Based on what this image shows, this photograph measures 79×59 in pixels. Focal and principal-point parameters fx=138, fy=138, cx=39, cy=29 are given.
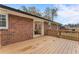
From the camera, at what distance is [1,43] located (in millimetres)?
7980

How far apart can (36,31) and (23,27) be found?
6133 millimetres

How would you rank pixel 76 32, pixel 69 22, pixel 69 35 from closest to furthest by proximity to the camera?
pixel 69 22 < pixel 76 32 < pixel 69 35

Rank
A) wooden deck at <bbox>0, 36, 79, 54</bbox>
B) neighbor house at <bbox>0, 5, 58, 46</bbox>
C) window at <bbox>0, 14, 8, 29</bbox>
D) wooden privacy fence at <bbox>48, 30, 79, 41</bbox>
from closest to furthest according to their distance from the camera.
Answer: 1. wooden deck at <bbox>0, 36, 79, 54</bbox>
2. neighbor house at <bbox>0, 5, 58, 46</bbox>
3. window at <bbox>0, 14, 8, 29</bbox>
4. wooden privacy fence at <bbox>48, 30, 79, 41</bbox>

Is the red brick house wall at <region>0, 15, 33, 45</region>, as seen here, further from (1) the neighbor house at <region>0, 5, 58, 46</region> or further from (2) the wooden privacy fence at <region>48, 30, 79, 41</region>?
(2) the wooden privacy fence at <region>48, 30, 79, 41</region>

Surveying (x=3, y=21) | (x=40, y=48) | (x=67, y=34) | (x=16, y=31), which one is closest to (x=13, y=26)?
(x=16, y=31)

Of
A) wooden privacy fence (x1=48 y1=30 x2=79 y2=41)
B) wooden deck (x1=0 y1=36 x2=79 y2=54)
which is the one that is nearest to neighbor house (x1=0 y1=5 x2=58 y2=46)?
wooden deck (x1=0 y1=36 x2=79 y2=54)

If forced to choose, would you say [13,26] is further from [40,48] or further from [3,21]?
[40,48]

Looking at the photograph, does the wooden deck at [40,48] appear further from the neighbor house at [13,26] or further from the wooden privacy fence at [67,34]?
the wooden privacy fence at [67,34]

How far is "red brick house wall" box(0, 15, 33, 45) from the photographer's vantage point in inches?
333

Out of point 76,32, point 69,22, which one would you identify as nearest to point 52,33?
point 76,32

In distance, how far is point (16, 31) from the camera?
31.8 ft

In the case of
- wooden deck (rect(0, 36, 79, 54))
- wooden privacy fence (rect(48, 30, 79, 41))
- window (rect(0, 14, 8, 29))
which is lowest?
wooden deck (rect(0, 36, 79, 54))

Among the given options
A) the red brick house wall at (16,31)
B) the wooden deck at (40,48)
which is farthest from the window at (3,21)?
the wooden deck at (40,48)
